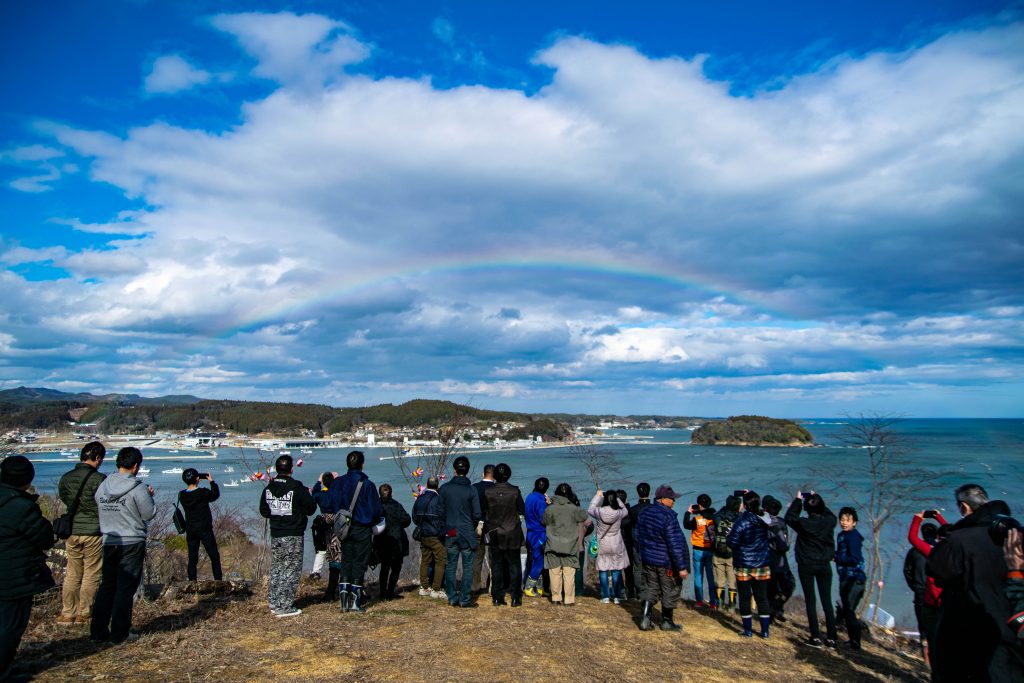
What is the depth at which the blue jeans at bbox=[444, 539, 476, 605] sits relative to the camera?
26.2 ft

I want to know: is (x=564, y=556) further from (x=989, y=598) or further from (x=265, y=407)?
(x=265, y=407)

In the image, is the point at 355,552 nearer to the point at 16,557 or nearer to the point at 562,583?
the point at 562,583

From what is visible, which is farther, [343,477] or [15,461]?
[343,477]

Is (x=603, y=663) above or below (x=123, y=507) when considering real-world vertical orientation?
below

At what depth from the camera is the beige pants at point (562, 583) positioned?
850 cm

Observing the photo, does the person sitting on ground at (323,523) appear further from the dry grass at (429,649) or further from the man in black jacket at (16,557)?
the man in black jacket at (16,557)

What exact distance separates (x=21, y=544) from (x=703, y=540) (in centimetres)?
816

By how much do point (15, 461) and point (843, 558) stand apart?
28.8 feet

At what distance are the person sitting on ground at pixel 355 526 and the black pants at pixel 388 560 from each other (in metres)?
0.67

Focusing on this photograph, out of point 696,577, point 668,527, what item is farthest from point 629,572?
point 668,527

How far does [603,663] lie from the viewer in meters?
6.17

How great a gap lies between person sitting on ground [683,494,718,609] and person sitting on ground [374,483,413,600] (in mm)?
4290

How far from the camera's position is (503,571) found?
27.5ft

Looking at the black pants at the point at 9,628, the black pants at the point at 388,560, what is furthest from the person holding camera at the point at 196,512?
the black pants at the point at 9,628
